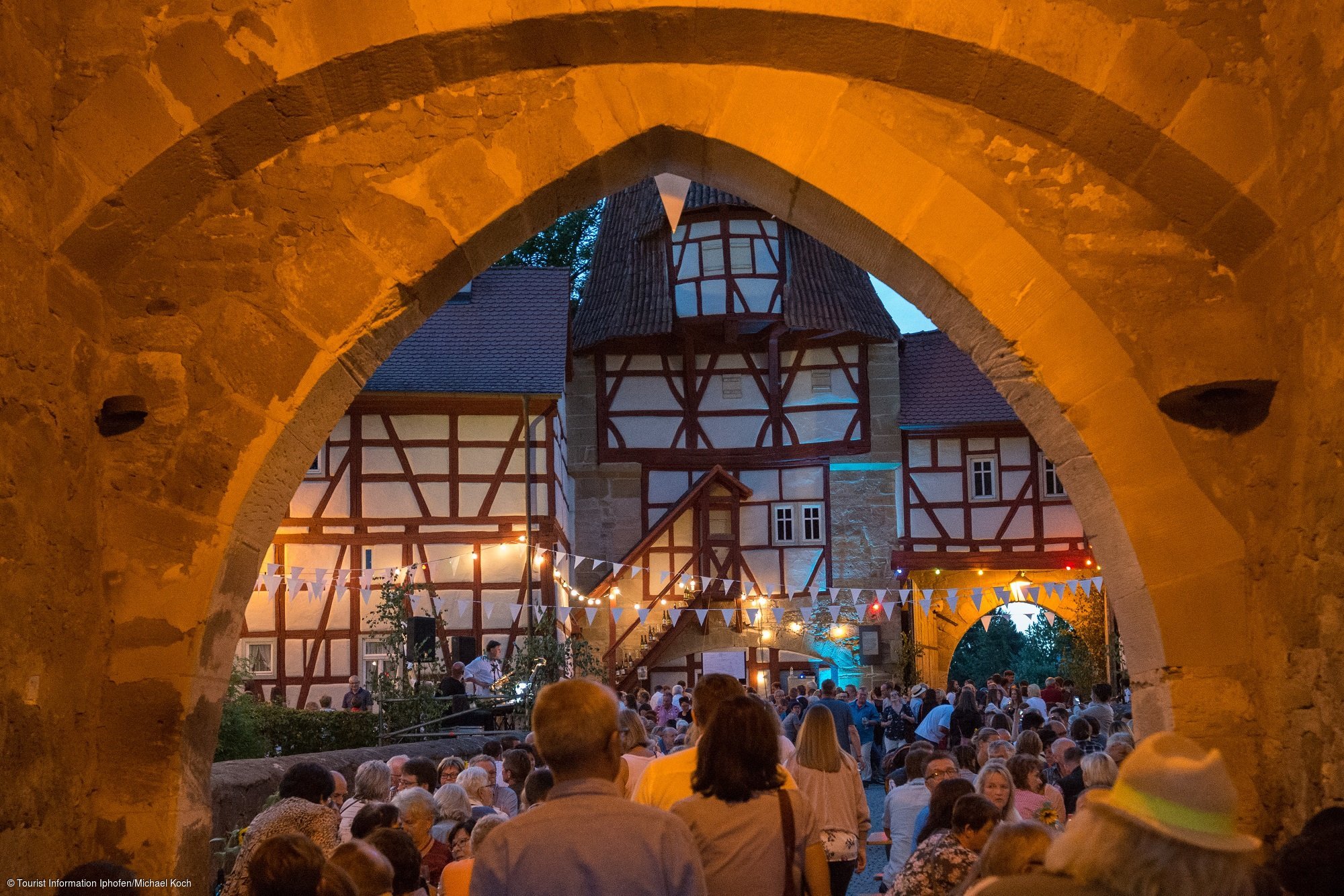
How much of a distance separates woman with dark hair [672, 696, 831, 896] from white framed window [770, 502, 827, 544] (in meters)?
19.5

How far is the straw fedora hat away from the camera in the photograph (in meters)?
1.56

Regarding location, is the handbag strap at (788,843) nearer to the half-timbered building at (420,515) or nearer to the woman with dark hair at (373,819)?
the woman with dark hair at (373,819)

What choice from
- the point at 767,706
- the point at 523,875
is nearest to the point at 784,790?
the point at 767,706

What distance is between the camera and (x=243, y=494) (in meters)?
3.87

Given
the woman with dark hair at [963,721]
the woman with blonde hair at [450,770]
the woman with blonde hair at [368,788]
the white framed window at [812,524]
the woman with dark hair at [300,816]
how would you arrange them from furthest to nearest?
the white framed window at [812,524] → the woman with dark hair at [963,721] → the woman with blonde hair at [450,770] → the woman with blonde hair at [368,788] → the woman with dark hair at [300,816]

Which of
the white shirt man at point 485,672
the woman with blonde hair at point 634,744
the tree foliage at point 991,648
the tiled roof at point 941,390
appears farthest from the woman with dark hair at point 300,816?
the tree foliage at point 991,648

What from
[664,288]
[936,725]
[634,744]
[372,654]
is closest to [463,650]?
[372,654]

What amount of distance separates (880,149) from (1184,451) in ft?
4.41

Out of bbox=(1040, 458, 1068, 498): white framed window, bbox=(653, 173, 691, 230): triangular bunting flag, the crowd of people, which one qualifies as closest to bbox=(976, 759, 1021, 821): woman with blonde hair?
the crowd of people

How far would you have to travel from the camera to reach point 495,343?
64.7 feet

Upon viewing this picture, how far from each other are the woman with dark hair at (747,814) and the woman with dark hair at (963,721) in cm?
963

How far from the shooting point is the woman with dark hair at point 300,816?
3566 millimetres

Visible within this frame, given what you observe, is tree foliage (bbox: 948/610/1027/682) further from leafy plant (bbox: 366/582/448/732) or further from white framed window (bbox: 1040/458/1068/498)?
leafy plant (bbox: 366/582/448/732)

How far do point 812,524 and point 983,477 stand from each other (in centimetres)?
318
